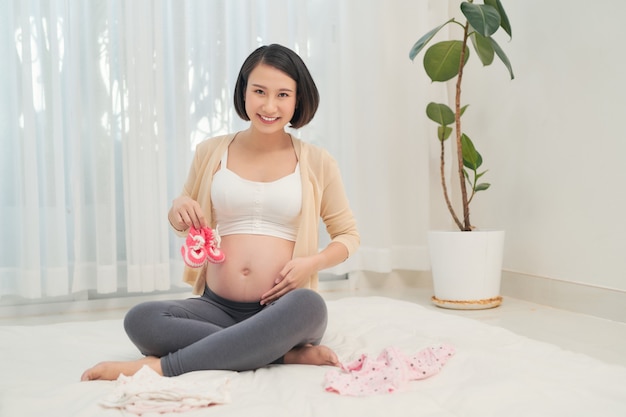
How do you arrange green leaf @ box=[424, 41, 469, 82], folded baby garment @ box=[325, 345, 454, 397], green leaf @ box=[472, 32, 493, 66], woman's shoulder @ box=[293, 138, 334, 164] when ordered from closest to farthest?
folded baby garment @ box=[325, 345, 454, 397], woman's shoulder @ box=[293, 138, 334, 164], green leaf @ box=[472, 32, 493, 66], green leaf @ box=[424, 41, 469, 82]

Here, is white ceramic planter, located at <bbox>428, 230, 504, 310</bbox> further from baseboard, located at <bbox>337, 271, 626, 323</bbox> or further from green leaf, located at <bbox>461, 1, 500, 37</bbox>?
green leaf, located at <bbox>461, 1, 500, 37</bbox>

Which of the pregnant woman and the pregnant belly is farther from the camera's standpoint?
the pregnant belly

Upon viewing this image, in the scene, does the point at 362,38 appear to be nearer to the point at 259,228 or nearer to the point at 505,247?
the point at 505,247

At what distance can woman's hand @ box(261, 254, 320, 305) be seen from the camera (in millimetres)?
1515

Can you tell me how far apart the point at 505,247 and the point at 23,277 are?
196cm

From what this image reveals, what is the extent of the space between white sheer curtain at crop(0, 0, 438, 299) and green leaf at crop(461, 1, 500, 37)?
75 centimetres

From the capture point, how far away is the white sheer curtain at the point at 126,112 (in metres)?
2.39

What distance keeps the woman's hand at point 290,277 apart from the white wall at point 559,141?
123cm

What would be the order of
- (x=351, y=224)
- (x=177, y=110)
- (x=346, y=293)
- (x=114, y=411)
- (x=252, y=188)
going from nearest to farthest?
(x=114, y=411), (x=252, y=188), (x=351, y=224), (x=177, y=110), (x=346, y=293)

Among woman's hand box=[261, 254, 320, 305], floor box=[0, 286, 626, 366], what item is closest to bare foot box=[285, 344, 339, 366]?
woman's hand box=[261, 254, 320, 305]

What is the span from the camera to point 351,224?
172 cm

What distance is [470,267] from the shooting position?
8.06ft

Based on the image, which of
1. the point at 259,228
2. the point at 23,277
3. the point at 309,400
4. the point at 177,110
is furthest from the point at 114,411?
the point at 177,110

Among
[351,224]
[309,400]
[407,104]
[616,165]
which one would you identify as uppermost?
[407,104]
